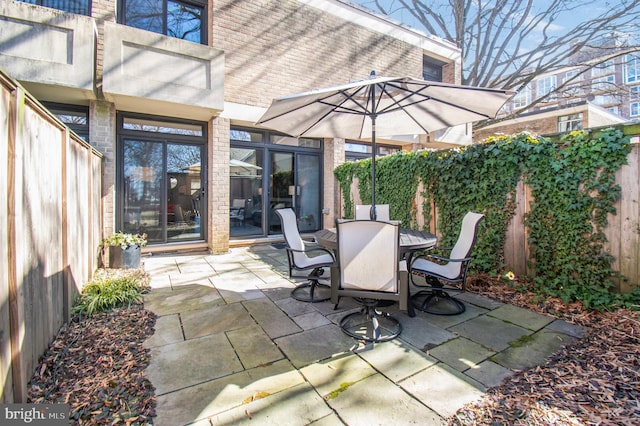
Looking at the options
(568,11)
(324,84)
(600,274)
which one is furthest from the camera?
(568,11)

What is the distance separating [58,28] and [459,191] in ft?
22.3

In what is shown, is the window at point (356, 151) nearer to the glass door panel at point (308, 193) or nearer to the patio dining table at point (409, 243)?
the glass door panel at point (308, 193)

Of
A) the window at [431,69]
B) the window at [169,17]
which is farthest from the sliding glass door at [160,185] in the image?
the window at [431,69]

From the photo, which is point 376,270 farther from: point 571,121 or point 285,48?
point 571,121

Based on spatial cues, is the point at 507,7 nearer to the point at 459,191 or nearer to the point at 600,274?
the point at 459,191

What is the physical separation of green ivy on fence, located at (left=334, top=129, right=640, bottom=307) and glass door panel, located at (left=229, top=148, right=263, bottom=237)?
4129mm

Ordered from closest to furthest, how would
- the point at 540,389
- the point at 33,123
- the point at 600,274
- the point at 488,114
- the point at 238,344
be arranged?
the point at 540,389
the point at 33,123
the point at 238,344
the point at 600,274
the point at 488,114

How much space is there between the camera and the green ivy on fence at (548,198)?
3.15 metres

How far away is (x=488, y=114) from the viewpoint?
3.85m

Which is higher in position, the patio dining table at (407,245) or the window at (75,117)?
the window at (75,117)

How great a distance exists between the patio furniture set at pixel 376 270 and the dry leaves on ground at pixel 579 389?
34.4 inches

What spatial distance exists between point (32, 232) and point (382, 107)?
4300 millimetres

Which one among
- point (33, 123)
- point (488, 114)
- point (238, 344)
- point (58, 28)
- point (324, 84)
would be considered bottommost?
point (238, 344)

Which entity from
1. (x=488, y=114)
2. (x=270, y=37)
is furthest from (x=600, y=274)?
(x=270, y=37)
